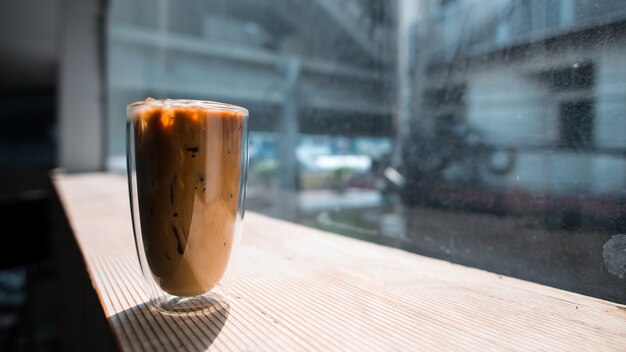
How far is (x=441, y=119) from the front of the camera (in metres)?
0.73

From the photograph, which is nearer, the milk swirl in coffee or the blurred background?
the milk swirl in coffee

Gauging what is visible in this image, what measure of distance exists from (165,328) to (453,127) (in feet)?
1.95

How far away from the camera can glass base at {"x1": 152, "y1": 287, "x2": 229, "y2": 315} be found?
371 millimetres

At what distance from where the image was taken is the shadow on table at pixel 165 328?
0.31m

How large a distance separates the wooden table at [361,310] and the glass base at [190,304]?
0.03 ft

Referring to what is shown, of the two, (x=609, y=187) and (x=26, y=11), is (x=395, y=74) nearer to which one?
(x=609, y=187)

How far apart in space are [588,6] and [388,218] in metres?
0.53

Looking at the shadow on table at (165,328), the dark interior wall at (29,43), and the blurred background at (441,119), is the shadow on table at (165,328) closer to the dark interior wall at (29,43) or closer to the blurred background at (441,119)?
the blurred background at (441,119)

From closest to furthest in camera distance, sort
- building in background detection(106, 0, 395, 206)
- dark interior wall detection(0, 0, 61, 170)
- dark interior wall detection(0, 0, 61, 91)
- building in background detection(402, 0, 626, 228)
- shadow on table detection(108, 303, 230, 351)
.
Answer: shadow on table detection(108, 303, 230, 351) < building in background detection(402, 0, 626, 228) < building in background detection(106, 0, 395, 206) < dark interior wall detection(0, 0, 61, 91) < dark interior wall detection(0, 0, 61, 170)

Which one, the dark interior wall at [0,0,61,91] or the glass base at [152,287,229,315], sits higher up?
the dark interior wall at [0,0,61,91]

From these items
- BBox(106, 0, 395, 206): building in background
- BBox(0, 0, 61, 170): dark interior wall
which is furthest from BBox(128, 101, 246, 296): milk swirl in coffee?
BBox(0, 0, 61, 170): dark interior wall

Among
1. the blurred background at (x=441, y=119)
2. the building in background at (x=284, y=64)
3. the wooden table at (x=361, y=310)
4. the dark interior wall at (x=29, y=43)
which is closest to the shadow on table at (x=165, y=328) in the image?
the wooden table at (x=361, y=310)

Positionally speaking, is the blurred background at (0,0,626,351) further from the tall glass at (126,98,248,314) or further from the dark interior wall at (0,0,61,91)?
the dark interior wall at (0,0,61,91)

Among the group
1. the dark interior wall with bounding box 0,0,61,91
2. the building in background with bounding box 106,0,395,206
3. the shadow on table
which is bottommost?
the shadow on table
